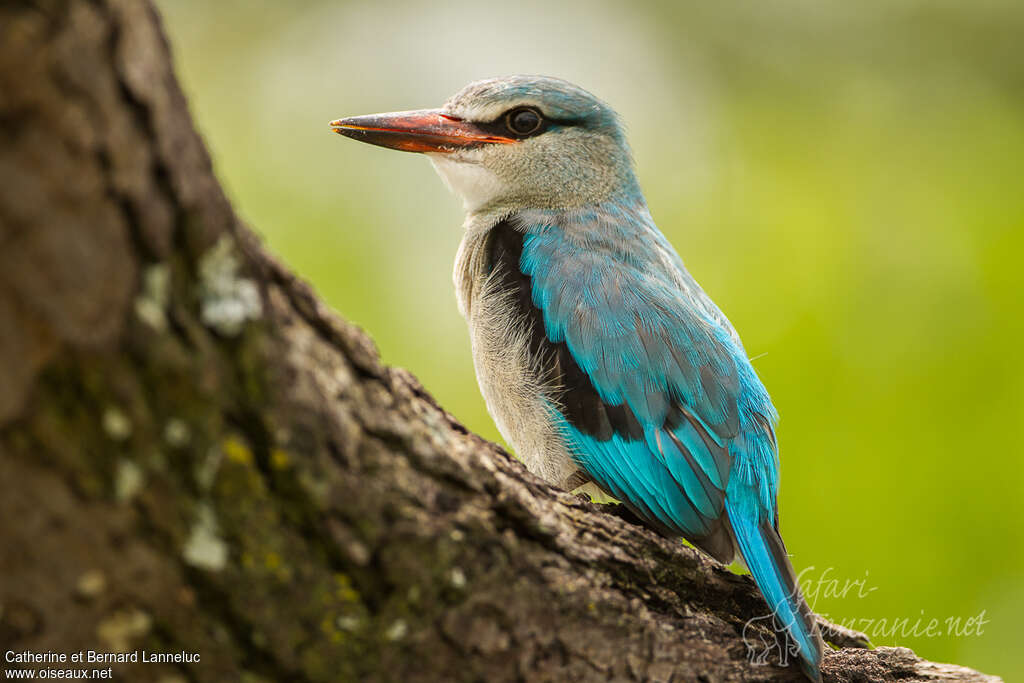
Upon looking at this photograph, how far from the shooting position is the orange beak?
4.41m

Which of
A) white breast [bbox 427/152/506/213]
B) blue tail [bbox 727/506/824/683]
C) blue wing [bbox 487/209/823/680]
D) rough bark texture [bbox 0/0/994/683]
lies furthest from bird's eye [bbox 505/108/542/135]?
rough bark texture [bbox 0/0/994/683]

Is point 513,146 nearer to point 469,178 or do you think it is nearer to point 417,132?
point 469,178

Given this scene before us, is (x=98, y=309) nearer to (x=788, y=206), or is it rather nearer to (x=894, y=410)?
(x=894, y=410)

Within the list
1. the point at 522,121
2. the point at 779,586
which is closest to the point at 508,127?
the point at 522,121

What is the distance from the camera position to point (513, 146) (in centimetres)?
479

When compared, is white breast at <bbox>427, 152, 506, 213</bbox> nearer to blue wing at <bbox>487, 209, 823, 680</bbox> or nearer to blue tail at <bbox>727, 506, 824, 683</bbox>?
blue wing at <bbox>487, 209, 823, 680</bbox>

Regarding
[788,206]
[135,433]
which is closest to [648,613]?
[135,433]

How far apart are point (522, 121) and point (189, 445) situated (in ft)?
11.7

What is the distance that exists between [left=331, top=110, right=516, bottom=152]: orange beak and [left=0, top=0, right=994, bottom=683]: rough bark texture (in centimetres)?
248

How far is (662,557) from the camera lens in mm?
2812

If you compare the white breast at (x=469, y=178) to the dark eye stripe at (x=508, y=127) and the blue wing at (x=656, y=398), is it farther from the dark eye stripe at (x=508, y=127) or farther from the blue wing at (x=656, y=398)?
the blue wing at (x=656, y=398)

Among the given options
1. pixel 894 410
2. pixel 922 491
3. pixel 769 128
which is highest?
pixel 769 128

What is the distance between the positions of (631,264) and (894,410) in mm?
2365

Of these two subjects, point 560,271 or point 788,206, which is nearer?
point 560,271
